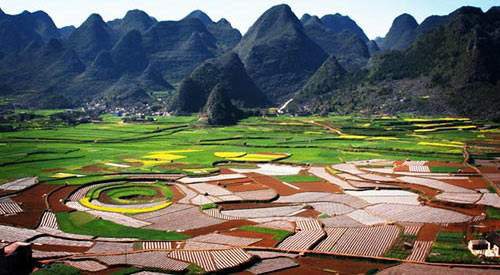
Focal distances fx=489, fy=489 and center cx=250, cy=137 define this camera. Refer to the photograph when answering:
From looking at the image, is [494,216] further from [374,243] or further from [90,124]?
[90,124]

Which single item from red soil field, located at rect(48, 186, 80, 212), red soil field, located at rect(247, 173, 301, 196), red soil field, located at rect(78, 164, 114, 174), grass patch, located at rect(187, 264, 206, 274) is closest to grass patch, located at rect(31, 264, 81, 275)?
grass patch, located at rect(187, 264, 206, 274)

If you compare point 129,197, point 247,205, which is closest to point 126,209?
point 129,197

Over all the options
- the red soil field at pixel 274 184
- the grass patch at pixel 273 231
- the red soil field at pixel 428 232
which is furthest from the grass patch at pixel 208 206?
the red soil field at pixel 428 232

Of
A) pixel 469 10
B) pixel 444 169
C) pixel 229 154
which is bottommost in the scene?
pixel 444 169

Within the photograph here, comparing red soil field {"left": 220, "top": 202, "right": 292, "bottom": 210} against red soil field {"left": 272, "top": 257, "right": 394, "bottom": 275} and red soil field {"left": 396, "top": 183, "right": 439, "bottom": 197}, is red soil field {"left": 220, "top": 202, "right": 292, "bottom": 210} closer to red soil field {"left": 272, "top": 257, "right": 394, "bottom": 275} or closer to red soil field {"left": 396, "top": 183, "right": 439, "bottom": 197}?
red soil field {"left": 272, "top": 257, "right": 394, "bottom": 275}

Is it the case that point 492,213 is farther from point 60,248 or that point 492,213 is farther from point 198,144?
point 198,144

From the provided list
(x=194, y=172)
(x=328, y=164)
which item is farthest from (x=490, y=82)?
(x=194, y=172)

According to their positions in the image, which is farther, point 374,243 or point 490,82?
point 490,82
